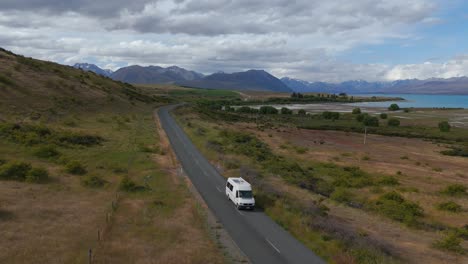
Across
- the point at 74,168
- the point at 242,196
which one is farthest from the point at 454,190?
the point at 74,168

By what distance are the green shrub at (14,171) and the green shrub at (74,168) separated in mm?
4534

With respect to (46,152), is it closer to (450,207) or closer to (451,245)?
(451,245)

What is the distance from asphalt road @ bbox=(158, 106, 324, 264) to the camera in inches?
1054

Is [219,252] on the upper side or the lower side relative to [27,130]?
lower

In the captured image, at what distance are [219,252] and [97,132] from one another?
172 ft

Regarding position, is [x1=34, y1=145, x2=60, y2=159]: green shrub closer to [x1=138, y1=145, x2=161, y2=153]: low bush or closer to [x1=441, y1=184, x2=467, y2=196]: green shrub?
[x1=138, y1=145, x2=161, y2=153]: low bush

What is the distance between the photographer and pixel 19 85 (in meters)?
90.9

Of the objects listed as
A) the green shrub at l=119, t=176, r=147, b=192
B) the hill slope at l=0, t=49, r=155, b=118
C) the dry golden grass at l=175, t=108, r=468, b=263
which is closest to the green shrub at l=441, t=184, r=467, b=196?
the dry golden grass at l=175, t=108, r=468, b=263

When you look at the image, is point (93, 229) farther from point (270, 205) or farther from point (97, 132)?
point (97, 132)

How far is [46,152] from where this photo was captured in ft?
160

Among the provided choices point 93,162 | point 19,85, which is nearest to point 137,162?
point 93,162

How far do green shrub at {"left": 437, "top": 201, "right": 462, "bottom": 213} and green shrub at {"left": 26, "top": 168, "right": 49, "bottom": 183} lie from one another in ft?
153

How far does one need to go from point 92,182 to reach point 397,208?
115 feet

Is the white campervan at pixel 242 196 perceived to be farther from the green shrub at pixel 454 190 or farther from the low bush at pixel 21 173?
the green shrub at pixel 454 190
